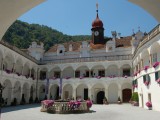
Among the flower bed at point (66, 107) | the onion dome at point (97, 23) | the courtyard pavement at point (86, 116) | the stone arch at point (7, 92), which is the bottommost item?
the courtyard pavement at point (86, 116)

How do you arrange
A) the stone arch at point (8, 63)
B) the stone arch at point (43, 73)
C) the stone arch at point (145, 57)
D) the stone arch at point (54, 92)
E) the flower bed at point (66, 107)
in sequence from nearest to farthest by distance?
1. the flower bed at point (66, 107)
2. the stone arch at point (145, 57)
3. the stone arch at point (8, 63)
4. the stone arch at point (54, 92)
5. the stone arch at point (43, 73)

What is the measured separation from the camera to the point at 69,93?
42.3 m

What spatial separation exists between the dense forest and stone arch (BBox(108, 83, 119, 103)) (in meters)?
28.3

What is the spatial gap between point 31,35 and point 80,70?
27.8 metres

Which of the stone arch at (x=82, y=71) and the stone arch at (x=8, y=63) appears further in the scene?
the stone arch at (x=82, y=71)

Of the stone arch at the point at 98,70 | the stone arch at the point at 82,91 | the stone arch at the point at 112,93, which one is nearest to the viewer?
the stone arch at the point at 112,93

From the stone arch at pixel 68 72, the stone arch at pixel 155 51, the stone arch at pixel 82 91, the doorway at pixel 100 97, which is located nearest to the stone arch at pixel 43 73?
the stone arch at pixel 68 72

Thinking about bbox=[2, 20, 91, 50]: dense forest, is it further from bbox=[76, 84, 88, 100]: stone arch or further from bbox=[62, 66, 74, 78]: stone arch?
bbox=[76, 84, 88, 100]: stone arch

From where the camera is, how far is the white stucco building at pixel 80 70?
33219 mm

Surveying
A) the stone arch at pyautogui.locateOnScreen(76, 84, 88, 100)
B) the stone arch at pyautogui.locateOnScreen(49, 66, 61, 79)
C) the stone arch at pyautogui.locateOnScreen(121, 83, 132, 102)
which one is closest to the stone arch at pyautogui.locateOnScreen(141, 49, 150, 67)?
the stone arch at pyautogui.locateOnScreen(121, 83, 132, 102)

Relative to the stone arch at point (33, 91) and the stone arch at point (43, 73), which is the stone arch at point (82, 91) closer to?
the stone arch at point (43, 73)

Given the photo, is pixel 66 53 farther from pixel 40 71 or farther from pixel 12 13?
pixel 12 13

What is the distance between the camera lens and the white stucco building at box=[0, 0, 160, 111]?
3322 cm

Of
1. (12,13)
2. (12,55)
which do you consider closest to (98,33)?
(12,55)
